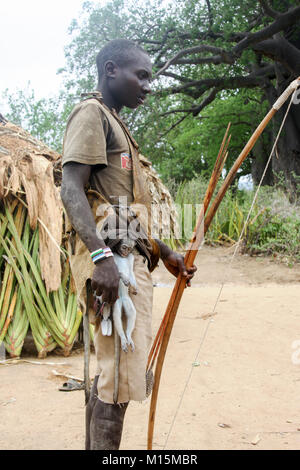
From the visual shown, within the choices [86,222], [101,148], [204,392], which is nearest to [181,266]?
[86,222]

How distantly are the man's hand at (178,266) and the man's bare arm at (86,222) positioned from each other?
39 centimetres

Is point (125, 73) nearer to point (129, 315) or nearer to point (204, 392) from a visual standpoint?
point (129, 315)

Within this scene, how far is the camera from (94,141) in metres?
1.76

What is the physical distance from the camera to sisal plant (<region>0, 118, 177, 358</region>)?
388 cm

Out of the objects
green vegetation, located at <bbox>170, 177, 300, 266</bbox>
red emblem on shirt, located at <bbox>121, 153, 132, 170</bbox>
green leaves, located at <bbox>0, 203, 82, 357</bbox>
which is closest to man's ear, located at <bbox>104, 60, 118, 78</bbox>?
red emblem on shirt, located at <bbox>121, 153, 132, 170</bbox>

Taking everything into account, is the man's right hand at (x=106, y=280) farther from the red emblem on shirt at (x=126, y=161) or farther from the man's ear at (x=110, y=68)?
the man's ear at (x=110, y=68)

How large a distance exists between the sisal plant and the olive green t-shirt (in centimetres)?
204

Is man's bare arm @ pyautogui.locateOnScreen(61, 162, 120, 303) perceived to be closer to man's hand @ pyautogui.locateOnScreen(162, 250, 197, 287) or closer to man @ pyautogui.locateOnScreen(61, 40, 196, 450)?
man @ pyautogui.locateOnScreen(61, 40, 196, 450)

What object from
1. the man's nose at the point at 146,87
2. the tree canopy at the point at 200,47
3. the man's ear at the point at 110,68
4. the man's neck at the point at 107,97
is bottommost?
the man's neck at the point at 107,97

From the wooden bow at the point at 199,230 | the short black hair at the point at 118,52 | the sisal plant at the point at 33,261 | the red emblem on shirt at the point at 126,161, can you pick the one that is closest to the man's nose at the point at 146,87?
the short black hair at the point at 118,52

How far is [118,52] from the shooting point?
6.43 feet

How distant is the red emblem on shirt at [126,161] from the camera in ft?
6.21
